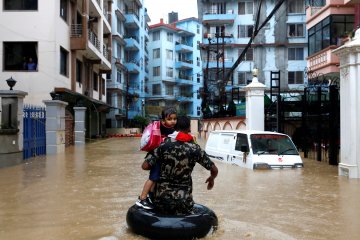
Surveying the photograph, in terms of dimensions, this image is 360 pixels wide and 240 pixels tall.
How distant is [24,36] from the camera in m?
23.6

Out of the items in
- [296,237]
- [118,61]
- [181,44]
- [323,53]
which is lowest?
[296,237]

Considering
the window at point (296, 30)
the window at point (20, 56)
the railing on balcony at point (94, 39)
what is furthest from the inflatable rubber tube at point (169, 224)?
the window at point (296, 30)

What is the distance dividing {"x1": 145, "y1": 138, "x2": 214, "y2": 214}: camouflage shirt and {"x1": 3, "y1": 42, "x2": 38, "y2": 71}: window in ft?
65.2

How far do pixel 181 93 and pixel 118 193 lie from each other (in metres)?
63.2

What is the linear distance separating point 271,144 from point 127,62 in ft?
149

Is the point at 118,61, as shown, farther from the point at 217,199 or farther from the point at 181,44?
the point at 217,199

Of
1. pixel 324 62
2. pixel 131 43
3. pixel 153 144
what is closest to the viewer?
pixel 153 144

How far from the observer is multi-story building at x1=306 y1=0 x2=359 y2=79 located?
23.5 m

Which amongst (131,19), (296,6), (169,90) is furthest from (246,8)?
(169,90)

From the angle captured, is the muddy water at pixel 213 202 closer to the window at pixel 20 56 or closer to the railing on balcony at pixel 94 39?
the window at pixel 20 56

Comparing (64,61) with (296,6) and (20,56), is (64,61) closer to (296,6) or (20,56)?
(20,56)

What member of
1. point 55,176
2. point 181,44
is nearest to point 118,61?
point 181,44

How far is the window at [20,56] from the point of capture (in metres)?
23.6

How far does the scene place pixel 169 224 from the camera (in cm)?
539
